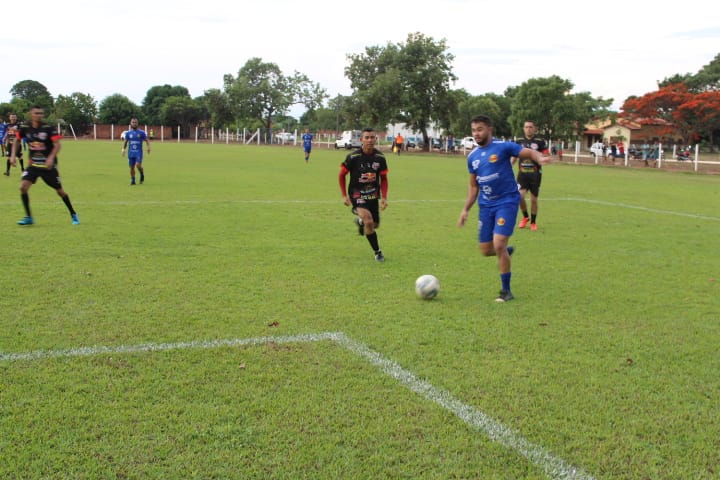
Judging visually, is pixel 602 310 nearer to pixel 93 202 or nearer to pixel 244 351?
pixel 244 351

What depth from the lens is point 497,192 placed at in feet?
23.9

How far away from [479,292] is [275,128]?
102 meters

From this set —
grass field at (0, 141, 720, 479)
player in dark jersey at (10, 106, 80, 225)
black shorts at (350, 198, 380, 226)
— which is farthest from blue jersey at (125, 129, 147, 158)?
black shorts at (350, 198, 380, 226)

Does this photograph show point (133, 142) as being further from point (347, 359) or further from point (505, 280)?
point (347, 359)

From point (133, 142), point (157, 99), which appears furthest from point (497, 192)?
point (157, 99)

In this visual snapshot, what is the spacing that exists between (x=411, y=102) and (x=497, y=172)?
192 ft

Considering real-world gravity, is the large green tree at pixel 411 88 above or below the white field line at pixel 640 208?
above

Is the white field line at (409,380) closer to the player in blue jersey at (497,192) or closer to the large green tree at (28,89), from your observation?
the player in blue jersey at (497,192)

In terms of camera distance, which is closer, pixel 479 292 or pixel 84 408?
pixel 84 408

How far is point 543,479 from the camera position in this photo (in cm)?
351

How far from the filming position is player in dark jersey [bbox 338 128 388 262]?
30.5 feet

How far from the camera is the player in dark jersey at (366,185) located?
366 inches

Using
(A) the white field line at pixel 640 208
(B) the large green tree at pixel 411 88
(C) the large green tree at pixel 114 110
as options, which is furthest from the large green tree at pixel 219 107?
(A) the white field line at pixel 640 208

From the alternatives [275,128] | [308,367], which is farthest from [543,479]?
[275,128]
